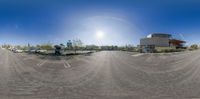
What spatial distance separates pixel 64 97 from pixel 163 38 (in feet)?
146

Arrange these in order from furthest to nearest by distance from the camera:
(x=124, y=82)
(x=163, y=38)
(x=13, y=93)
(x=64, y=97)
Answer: (x=163, y=38)
(x=124, y=82)
(x=13, y=93)
(x=64, y=97)

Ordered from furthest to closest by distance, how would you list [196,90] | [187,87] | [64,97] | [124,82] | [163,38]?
[163,38] < [124,82] < [187,87] < [196,90] < [64,97]

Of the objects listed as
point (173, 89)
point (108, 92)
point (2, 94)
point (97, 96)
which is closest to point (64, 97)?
point (97, 96)

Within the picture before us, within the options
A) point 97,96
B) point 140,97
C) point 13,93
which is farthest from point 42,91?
point 140,97

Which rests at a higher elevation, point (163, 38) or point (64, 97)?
point (163, 38)

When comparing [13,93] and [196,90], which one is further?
[196,90]

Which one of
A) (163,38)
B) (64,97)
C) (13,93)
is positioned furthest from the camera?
(163,38)

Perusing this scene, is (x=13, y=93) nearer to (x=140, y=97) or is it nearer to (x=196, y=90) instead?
(x=140, y=97)

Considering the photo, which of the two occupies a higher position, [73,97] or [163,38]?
[163,38]

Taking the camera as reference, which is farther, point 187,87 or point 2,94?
point 187,87

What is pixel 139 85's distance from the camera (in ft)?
23.6

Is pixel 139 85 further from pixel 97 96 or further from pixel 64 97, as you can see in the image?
pixel 64 97

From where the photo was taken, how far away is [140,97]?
5.54 meters

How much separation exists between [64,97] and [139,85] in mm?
2972
